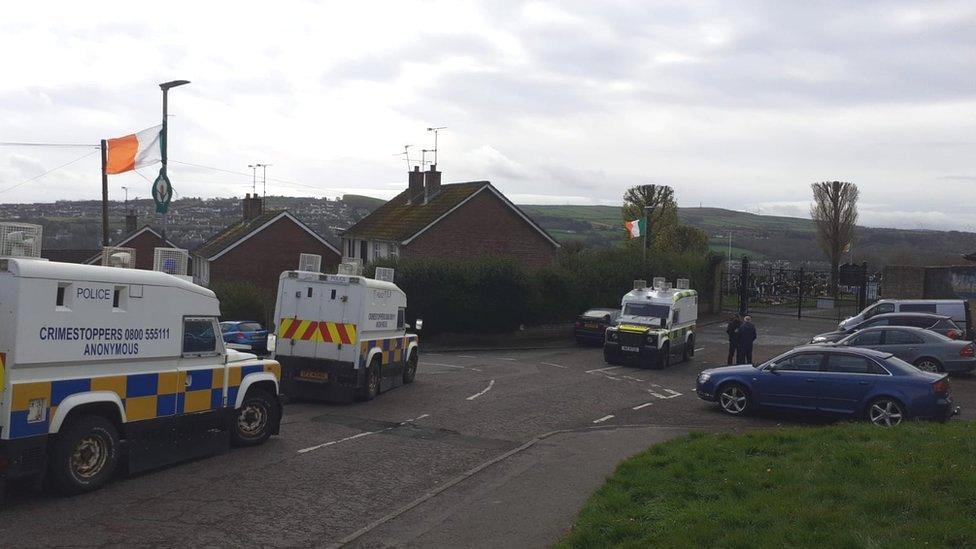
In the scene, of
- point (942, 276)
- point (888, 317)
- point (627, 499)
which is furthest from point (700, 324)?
point (627, 499)

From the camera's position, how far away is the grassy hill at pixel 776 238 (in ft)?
268

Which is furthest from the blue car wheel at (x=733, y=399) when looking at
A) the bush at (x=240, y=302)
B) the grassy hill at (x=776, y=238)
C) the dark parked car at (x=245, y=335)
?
the grassy hill at (x=776, y=238)

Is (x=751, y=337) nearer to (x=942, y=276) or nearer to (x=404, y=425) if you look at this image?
(x=404, y=425)

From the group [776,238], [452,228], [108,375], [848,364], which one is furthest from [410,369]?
[776,238]

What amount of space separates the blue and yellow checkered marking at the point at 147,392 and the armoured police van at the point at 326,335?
3907mm

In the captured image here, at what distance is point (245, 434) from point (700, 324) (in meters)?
35.7

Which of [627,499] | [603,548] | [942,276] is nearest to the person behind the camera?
[603,548]

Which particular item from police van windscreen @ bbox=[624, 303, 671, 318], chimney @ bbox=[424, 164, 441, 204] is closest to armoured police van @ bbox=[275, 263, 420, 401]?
police van windscreen @ bbox=[624, 303, 671, 318]

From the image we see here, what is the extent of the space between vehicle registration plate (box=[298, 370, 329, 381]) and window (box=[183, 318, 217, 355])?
5373 mm

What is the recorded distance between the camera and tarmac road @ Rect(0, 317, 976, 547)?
30.8ft

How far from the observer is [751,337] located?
84.7 ft

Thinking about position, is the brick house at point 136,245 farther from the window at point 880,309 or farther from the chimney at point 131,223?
the window at point 880,309

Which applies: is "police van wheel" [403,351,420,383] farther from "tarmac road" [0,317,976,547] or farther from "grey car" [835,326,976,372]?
"grey car" [835,326,976,372]

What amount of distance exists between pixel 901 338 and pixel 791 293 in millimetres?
39009
